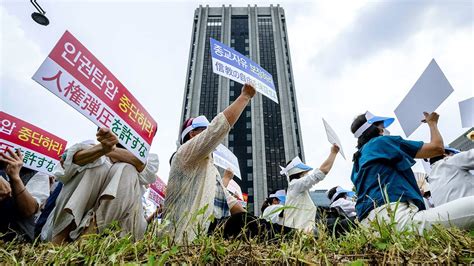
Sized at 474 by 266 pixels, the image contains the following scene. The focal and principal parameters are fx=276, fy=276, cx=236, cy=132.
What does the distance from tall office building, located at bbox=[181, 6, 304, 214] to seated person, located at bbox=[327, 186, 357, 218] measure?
29.1m

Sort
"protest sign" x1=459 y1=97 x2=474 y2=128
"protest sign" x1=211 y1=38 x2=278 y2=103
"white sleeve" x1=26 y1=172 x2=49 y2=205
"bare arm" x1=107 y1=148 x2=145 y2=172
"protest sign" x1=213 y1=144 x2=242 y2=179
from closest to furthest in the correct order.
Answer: "bare arm" x1=107 y1=148 x2=145 y2=172, "white sleeve" x1=26 y1=172 x2=49 y2=205, "protest sign" x1=459 y1=97 x2=474 y2=128, "protest sign" x1=211 y1=38 x2=278 y2=103, "protest sign" x1=213 y1=144 x2=242 y2=179

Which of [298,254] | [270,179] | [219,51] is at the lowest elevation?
[298,254]

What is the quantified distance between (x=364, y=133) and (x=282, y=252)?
1.76 meters

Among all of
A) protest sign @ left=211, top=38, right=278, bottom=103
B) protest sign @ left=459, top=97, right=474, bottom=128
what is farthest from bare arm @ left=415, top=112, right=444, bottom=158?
protest sign @ left=211, top=38, right=278, bottom=103

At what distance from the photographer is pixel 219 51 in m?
3.41

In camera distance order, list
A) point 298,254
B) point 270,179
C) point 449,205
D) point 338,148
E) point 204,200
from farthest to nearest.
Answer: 1. point 270,179
2. point 338,148
3. point 204,200
4. point 449,205
5. point 298,254

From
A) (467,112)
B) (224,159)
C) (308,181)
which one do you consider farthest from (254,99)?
(467,112)

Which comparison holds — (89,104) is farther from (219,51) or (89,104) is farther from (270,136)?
(270,136)

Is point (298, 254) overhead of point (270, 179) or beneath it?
beneath

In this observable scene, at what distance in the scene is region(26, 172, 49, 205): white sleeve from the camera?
2.78 meters

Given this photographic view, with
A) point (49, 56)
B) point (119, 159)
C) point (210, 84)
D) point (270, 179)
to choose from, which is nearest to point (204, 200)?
point (119, 159)

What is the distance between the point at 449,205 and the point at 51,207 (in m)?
2.75

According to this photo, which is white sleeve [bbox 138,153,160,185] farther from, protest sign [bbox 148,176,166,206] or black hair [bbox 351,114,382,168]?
protest sign [bbox 148,176,166,206]

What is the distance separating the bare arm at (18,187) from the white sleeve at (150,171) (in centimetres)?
98
